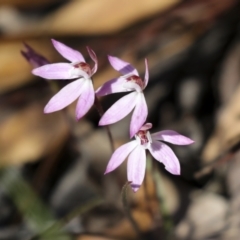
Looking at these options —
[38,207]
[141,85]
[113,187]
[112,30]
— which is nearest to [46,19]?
[112,30]

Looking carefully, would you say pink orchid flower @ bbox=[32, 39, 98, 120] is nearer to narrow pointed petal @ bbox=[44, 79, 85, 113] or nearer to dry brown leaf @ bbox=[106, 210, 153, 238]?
narrow pointed petal @ bbox=[44, 79, 85, 113]

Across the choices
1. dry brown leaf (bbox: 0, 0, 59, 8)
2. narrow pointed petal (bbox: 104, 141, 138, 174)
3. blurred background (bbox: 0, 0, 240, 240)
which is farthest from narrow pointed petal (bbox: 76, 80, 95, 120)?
dry brown leaf (bbox: 0, 0, 59, 8)

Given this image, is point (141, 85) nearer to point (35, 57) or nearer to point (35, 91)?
point (35, 57)

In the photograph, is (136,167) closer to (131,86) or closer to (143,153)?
(143,153)

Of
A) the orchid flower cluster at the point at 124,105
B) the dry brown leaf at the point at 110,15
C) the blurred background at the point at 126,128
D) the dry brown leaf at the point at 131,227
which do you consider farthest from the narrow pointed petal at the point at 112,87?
the dry brown leaf at the point at 110,15

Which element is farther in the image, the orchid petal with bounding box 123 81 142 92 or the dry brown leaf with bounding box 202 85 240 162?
the dry brown leaf with bounding box 202 85 240 162

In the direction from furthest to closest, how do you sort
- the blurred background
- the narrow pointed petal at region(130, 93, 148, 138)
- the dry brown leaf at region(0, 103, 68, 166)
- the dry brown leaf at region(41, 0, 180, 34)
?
the dry brown leaf at region(41, 0, 180, 34), the dry brown leaf at region(0, 103, 68, 166), the blurred background, the narrow pointed petal at region(130, 93, 148, 138)
